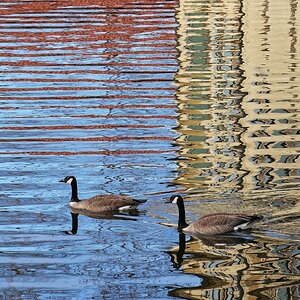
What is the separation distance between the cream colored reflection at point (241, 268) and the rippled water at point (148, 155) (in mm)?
20

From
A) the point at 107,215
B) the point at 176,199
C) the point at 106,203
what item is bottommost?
the point at 107,215

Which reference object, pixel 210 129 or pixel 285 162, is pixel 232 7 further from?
pixel 285 162

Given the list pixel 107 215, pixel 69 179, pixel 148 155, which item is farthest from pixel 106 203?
pixel 148 155

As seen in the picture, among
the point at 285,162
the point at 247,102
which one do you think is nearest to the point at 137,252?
the point at 285,162

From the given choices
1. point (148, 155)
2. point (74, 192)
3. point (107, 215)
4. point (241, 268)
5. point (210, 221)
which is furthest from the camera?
→ point (148, 155)

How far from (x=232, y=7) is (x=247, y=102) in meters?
21.5

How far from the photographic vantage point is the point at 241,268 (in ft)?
44.5

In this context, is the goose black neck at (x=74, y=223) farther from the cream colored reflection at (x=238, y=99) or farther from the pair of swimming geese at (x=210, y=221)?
the cream colored reflection at (x=238, y=99)

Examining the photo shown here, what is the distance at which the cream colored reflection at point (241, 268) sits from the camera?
12.7 m

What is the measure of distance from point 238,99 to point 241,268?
12.7m

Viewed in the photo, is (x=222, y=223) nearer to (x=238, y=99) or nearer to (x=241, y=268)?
(x=241, y=268)

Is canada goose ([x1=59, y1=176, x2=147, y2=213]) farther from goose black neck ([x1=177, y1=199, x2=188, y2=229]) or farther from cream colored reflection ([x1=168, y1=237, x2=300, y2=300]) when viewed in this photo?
cream colored reflection ([x1=168, y1=237, x2=300, y2=300])

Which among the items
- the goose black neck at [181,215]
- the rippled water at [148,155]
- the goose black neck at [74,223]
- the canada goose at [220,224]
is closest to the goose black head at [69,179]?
the rippled water at [148,155]

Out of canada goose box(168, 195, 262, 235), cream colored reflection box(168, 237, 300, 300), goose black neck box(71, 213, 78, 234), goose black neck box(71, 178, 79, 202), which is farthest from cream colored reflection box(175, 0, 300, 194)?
cream colored reflection box(168, 237, 300, 300)
